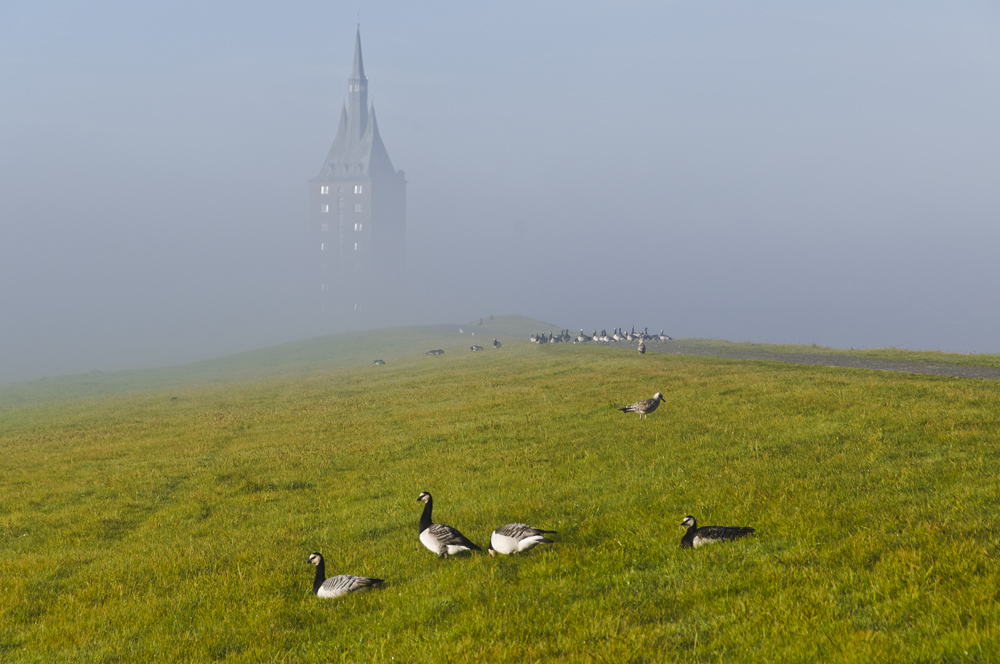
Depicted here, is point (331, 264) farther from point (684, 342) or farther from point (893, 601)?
point (893, 601)

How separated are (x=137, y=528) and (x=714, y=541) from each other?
15739mm

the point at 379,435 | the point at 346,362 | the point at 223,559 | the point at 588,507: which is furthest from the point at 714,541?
the point at 346,362

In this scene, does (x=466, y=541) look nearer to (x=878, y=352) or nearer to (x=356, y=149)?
(x=878, y=352)

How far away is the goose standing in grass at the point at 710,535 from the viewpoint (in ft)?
34.5

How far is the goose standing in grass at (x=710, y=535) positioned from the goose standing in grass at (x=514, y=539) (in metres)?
2.44

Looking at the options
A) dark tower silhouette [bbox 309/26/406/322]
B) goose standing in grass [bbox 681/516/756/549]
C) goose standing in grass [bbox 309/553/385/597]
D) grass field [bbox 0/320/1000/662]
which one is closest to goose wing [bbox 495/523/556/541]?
grass field [bbox 0/320/1000/662]

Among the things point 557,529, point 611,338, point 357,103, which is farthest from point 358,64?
point 557,529

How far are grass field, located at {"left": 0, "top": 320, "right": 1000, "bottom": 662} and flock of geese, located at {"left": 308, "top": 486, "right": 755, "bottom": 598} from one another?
0.27m

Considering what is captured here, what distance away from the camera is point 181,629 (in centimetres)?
1023

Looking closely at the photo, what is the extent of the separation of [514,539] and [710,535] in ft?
11.1

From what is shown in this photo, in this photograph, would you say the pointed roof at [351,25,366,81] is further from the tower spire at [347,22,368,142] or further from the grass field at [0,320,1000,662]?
the grass field at [0,320,1000,662]

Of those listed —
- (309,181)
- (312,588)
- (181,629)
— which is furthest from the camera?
(309,181)

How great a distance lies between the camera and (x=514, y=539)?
37.2 ft

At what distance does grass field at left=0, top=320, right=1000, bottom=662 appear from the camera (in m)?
8.13
